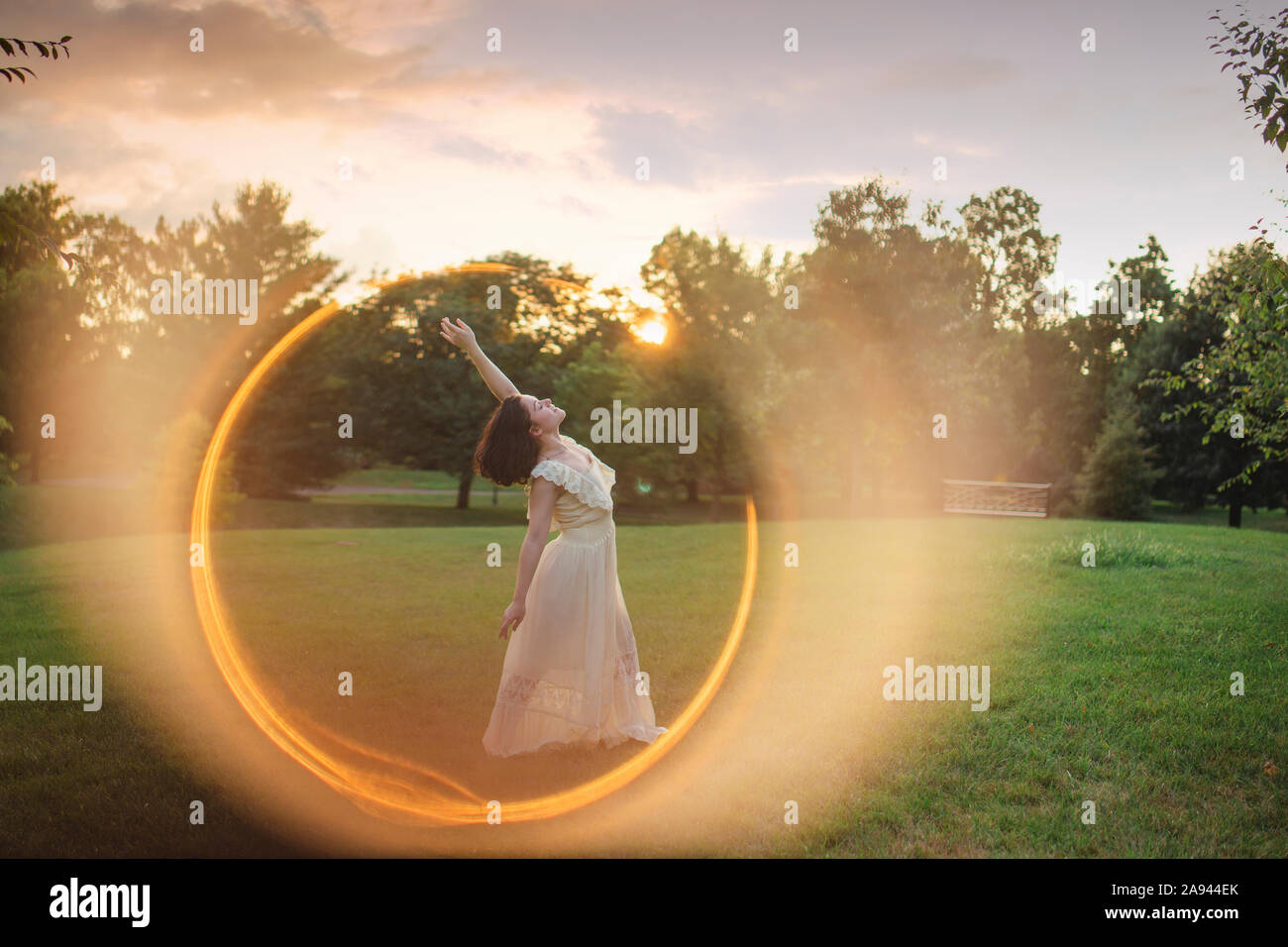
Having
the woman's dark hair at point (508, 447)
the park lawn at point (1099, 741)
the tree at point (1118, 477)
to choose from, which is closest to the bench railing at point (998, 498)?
the tree at point (1118, 477)

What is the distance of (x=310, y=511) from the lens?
100 ft

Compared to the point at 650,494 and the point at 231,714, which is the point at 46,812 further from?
the point at 650,494

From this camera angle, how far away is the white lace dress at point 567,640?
6.16m

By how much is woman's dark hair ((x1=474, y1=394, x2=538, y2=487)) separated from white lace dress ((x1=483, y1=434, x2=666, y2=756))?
442mm

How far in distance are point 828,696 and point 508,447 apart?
14.7 feet

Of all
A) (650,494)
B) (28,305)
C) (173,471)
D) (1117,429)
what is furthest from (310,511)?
(1117,429)

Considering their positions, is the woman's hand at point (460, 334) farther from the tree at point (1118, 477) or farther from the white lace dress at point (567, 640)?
the tree at point (1118, 477)

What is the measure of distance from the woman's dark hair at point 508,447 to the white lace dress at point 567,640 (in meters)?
0.44

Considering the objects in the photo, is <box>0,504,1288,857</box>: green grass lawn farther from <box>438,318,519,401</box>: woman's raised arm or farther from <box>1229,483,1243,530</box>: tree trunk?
<box>1229,483,1243,530</box>: tree trunk

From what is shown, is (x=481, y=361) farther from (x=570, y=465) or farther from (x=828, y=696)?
(x=828, y=696)

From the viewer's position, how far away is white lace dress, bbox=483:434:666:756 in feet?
20.2

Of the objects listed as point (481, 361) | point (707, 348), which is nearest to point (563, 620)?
point (481, 361)

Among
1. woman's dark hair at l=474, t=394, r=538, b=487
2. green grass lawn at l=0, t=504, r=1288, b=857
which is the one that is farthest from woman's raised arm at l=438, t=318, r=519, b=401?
green grass lawn at l=0, t=504, r=1288, b=857

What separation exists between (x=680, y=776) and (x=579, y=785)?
31.6 inches
